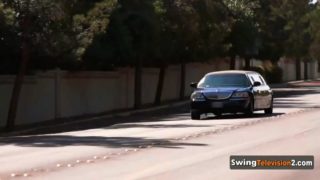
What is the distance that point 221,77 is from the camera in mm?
25766

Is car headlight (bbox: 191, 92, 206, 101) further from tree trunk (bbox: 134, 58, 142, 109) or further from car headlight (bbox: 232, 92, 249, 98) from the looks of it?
tree trunk (bbox: 134, 58, 142, 109)

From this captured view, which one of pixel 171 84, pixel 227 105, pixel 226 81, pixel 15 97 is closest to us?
pixel 227 105

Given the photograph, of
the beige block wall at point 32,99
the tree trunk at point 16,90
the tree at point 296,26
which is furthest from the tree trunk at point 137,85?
the tree at point 296,26

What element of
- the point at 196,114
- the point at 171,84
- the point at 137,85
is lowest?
the point at 196,114

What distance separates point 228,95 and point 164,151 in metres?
10.2

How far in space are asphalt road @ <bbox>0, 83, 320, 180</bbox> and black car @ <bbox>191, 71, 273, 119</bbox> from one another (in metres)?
1.89

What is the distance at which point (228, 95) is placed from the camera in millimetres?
24922

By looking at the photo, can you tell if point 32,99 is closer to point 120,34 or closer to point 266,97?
point 120,34

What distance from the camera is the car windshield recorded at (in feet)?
83.7

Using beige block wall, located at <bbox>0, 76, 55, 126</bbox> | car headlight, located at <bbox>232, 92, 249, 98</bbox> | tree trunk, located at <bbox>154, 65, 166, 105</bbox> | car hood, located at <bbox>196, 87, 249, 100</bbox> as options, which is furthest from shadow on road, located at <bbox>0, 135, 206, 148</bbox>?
tree trunk, located at <bbox>154, 65, 166, 105</bbox>

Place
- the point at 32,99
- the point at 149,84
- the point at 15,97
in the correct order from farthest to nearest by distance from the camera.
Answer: the point at 149,84 → the point at 32,99 → the point at 15,97

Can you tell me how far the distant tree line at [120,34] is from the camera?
25266mm

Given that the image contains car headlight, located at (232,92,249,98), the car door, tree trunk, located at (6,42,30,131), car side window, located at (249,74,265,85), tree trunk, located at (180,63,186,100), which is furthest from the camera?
tree trunk, located at (180,63,186,100)

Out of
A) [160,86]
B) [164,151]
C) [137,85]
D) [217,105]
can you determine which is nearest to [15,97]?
[217,105]
